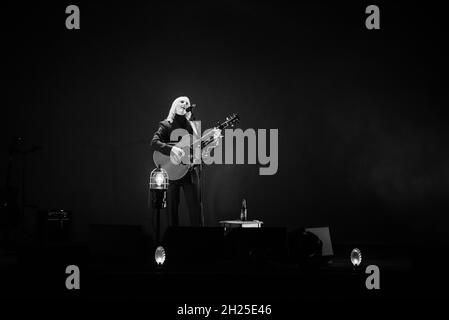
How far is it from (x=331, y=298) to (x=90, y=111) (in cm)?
439

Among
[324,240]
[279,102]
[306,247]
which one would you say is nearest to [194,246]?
[306,247]

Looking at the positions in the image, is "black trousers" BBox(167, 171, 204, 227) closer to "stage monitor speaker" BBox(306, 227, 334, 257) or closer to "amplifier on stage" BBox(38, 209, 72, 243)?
"amplifier on stage" BBox(38, 209, 72, 243)

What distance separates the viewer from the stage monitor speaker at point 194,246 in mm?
4352

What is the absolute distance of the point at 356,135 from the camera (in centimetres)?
707

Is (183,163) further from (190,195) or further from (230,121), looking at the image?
(230,121)

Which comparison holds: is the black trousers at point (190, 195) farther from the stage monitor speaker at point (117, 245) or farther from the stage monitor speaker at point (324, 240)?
the stage monitor speaker at point (324, 240)

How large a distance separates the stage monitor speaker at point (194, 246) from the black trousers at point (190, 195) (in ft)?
4.04

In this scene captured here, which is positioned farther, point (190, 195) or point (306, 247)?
point (190, 195)

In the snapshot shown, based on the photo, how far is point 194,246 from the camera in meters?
4.38

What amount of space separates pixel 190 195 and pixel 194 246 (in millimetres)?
1316

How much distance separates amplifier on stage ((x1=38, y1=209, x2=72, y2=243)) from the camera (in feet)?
18.7

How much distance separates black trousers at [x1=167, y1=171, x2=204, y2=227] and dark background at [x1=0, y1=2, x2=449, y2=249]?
1.31 m

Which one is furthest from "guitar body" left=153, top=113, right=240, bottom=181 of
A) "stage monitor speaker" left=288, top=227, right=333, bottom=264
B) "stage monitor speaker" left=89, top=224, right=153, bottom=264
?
"stage monitor speaker" left=288, top=227, right=333, bottom=264

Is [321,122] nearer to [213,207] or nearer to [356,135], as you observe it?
[356,135]
